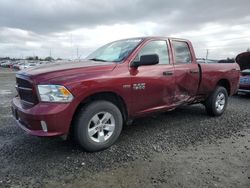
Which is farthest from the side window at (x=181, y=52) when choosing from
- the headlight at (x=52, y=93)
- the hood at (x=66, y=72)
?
the headlight at (x=52, y=93)

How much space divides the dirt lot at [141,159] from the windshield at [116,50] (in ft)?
4.94

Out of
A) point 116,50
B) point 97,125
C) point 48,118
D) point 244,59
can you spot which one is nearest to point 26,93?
point 48,118

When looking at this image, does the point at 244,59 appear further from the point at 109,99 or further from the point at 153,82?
the point at 109,99

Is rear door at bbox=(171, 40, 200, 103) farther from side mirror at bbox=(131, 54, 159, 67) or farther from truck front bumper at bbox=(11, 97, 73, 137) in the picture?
truck front bumper at bbox=(11, 97, 73, 137)

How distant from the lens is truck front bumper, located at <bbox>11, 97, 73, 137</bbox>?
3.68m

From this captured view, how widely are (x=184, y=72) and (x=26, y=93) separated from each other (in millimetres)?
3164

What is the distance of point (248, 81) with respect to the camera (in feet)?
32.5

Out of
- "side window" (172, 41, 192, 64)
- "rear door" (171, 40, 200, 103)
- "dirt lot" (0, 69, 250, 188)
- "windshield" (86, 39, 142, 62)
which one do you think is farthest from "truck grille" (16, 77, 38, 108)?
"side window" (172, 41, 192, 64)

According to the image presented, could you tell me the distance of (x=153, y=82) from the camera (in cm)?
486

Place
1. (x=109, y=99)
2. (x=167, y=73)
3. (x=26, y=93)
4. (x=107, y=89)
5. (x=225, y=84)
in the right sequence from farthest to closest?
(x=225, y=84)
(x=167, y=73)
(x=109, y=99)
(x=107, y=89)
(x=26, y=93)

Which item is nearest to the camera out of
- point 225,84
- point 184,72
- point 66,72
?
point 66,72

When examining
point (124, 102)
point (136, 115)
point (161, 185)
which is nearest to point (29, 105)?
point (124, 102)

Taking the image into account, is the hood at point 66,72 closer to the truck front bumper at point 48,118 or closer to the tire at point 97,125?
the truck front bumper at point 48,118

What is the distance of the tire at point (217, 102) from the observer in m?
6.48
